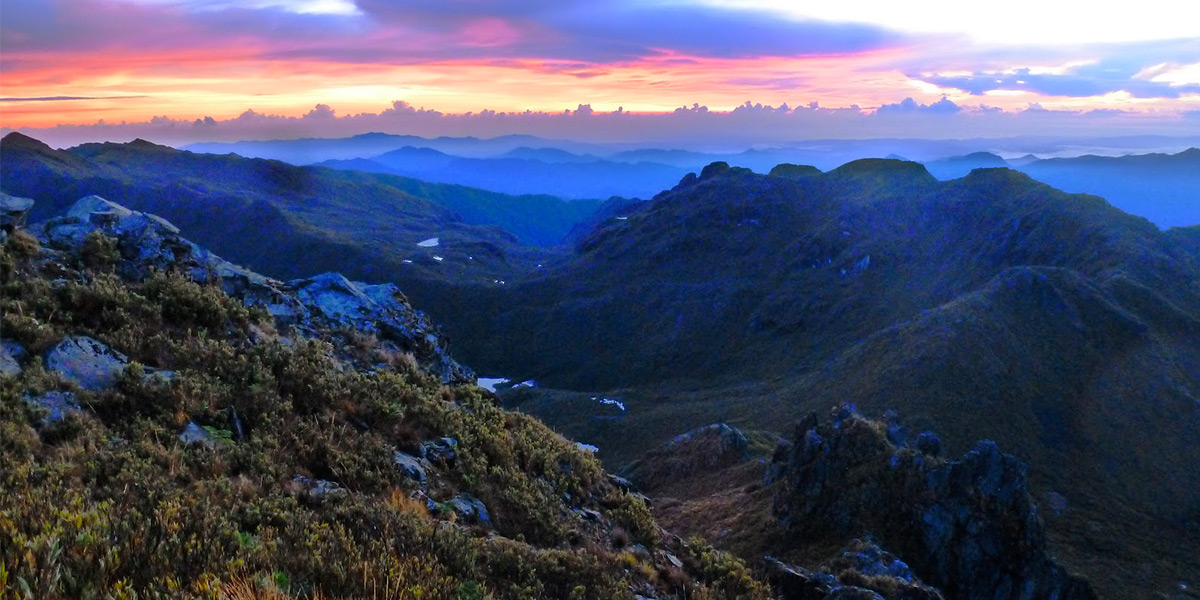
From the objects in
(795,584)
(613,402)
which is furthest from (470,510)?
(613,402)

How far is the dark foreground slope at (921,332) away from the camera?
53.0 m

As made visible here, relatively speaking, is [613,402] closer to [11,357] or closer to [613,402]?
[613,402]

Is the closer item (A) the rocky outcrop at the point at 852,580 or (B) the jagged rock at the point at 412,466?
(B) the jagged rock at the point at 412,466

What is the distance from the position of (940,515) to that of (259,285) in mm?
26710

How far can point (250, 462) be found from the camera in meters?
9.38

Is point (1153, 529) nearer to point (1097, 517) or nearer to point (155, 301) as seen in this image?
point (1097, 517)

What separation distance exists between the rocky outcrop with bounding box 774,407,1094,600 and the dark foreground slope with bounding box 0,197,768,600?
15.5 m

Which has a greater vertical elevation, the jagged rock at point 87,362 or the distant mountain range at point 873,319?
the jagged rock at point 87,362

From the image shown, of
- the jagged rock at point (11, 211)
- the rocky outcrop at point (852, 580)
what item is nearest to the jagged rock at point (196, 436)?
the jagged rock at point (11, 211)

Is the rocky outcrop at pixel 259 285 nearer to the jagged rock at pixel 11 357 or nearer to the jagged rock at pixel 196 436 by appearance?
the jagged rock at pixel 11 357

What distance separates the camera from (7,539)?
5.55m

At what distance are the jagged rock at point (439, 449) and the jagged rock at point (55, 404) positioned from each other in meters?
5.18

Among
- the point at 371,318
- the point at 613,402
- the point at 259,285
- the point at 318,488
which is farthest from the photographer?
the point at 613,402

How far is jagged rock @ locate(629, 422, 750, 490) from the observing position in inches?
1804
